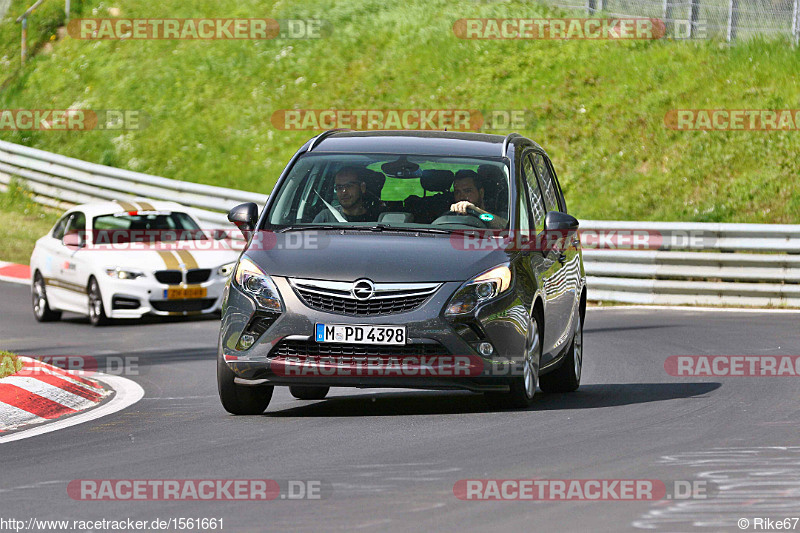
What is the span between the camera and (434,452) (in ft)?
25.2

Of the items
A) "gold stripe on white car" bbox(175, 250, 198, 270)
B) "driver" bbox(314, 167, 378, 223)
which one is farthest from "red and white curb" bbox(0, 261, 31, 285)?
"driver" bbox(314, 167, 378, 223)

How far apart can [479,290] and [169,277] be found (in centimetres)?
1000

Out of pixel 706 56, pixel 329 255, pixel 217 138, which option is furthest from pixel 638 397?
pixel 217 138

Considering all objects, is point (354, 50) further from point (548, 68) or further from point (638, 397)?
point (638, 397)

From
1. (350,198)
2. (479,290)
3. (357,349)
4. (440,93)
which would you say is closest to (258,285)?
(357,349)

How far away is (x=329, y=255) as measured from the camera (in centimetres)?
905

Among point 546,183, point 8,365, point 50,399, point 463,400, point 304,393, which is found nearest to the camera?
point 50,399

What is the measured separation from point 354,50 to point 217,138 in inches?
144

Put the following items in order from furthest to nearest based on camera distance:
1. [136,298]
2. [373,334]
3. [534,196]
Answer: [136,298] → [534,196] → [373,334]

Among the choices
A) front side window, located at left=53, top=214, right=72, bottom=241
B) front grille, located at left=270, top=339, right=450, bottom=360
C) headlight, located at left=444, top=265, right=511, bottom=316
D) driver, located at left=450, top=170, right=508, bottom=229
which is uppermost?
driver, located at left=450, top=170, right=508, bottom=229

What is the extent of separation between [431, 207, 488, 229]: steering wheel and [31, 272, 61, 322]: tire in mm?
10523

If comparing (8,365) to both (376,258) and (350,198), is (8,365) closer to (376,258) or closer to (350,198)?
(350,198)

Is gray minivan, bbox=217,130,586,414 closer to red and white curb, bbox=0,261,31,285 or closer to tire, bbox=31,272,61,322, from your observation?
tire, bbox=31,272,61,322

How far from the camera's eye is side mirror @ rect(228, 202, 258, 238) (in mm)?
9891
